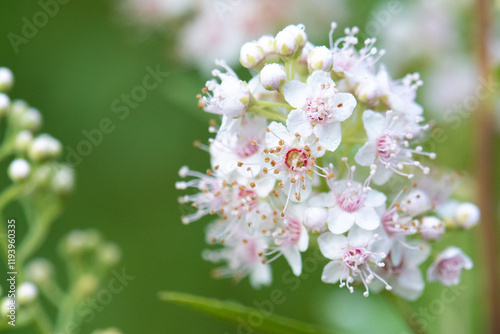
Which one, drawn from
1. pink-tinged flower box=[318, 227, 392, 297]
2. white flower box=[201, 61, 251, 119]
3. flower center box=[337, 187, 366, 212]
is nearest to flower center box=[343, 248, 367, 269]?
pink-tinged flower box=[318, 227, 392, 297]

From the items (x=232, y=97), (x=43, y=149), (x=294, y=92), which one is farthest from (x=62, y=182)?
(x=294, y=92)

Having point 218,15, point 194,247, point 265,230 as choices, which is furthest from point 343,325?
point 218,15

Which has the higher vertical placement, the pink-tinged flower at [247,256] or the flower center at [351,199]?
the flower center at [351,199]

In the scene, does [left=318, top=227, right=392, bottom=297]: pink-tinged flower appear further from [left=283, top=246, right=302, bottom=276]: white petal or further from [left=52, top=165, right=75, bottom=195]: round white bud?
[left=52, top=165, right=75, bottom=195]: round white bud

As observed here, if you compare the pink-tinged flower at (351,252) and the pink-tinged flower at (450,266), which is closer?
the pink-tinged flower at (351,252)

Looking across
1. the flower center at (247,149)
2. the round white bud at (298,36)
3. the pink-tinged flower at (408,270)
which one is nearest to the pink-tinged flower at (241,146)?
the flower center at (247,149)

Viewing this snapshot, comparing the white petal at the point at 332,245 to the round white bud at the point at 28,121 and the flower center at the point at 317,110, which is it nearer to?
the flower center at the point at 317,110

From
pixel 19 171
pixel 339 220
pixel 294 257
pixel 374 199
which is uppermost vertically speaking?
pixel 374 199

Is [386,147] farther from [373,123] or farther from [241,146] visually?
[241,146]
